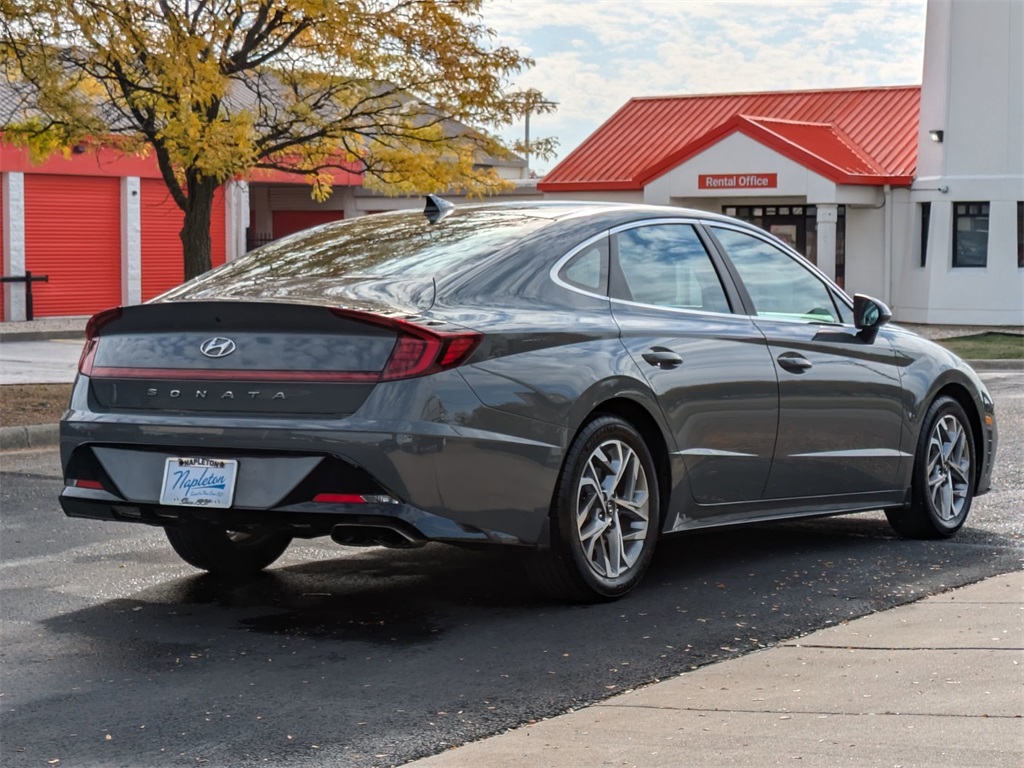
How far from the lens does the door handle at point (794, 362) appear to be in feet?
23.8

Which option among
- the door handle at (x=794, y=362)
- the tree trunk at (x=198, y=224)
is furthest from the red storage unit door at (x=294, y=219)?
the door handle at (x=794, y=362)

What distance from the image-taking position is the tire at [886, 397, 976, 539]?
26.5 ft

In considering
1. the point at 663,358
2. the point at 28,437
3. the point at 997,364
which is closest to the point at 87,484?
the point at 663,358

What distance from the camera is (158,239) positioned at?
3947cm

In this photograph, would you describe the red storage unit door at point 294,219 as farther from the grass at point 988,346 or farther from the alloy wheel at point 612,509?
the alloy wheel at point 612,509

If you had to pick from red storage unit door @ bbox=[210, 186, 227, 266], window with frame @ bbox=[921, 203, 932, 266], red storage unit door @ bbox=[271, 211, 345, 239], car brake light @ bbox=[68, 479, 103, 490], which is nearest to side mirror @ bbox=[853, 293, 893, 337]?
car brake light @ bbox=[68, 479, 103, 490]

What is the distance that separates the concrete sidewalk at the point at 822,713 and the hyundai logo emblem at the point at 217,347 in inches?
76.8

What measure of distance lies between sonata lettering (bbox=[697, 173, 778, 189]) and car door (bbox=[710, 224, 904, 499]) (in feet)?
103

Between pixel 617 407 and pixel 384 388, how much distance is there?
115 cm

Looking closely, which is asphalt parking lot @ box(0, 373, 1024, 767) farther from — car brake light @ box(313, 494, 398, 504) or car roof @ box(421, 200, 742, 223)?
car roof @ box(421, 200, 742, 223)

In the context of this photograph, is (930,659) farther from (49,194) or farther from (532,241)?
(49,194)

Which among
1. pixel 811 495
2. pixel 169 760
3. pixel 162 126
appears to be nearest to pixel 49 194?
pixel 162 126

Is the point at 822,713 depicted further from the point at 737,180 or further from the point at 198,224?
the point at 737,180

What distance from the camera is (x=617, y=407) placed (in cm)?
651
